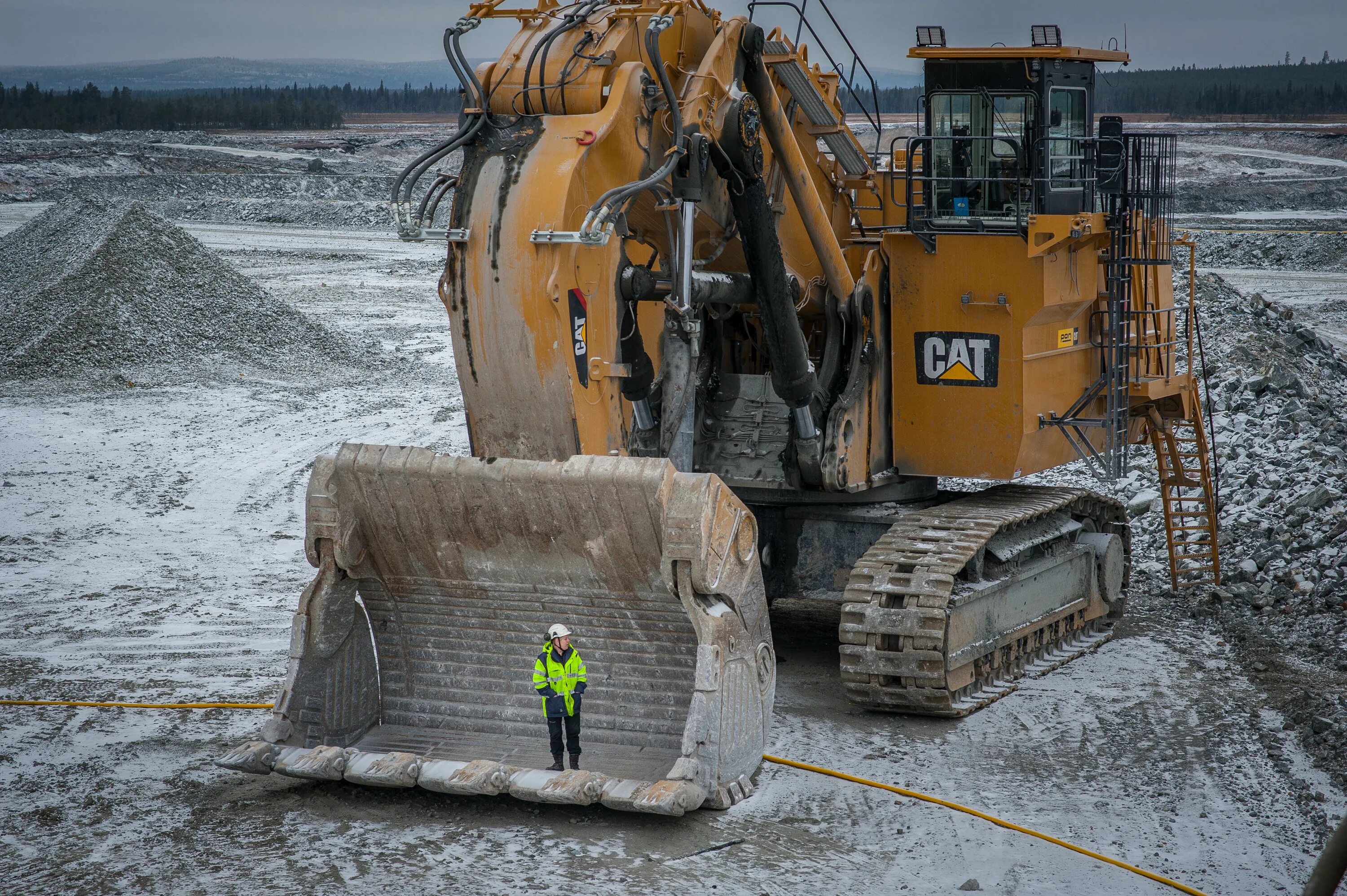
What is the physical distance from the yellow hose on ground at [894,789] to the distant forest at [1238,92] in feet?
155

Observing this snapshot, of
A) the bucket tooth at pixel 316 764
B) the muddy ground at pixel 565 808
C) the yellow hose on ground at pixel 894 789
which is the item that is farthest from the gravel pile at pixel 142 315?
the bucket tooth at pixel 316 764

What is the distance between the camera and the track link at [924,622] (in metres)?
7.97

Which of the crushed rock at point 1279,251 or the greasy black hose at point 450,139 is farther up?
the greasy black hose at point 450,139

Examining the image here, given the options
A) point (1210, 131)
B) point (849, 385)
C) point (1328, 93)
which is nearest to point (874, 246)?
point (849, 385)

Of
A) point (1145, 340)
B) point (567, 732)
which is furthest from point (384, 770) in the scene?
point (1145, 340)

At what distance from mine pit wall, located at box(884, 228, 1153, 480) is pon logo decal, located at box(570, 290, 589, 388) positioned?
284cm

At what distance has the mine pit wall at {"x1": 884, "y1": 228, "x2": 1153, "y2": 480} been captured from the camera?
8766 mm

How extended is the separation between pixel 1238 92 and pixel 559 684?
3045 inches

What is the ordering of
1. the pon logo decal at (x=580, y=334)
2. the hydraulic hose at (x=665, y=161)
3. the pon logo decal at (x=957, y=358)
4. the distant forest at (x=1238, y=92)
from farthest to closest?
the distant forest at (x=1238, y=92)
the pon logo decal at (x=957, y=358)
the pon logo decal at (x=580, y=334)
the hydraulic hose at (x=665, y=161)

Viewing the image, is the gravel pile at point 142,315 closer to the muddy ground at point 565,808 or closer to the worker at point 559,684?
the muddy ground at point 565,808

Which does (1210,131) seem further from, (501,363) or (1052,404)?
(501,363)

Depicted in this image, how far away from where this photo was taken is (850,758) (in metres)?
7.64

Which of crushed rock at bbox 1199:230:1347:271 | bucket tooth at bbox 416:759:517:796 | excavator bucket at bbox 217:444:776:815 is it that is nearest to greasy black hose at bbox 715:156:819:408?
excavator bucket at bbox 217:444:776:815

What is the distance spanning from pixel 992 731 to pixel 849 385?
211cm
